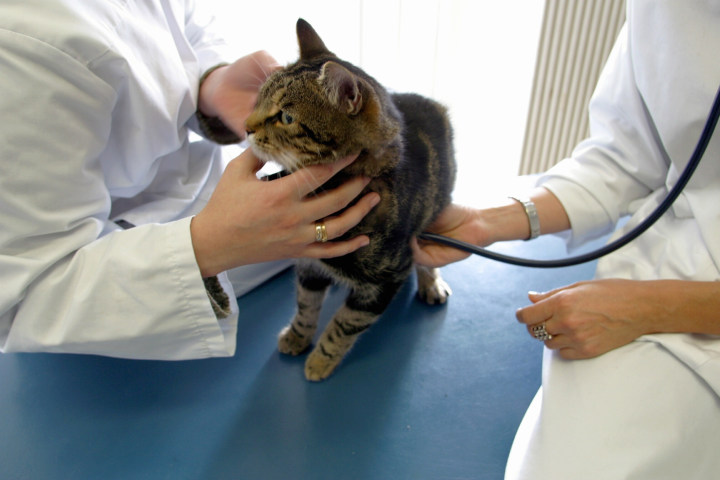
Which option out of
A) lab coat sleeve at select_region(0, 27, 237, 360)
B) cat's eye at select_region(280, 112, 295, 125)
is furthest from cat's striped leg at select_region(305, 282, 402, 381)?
cat's eye at select_region(280, 112, 295, 125)

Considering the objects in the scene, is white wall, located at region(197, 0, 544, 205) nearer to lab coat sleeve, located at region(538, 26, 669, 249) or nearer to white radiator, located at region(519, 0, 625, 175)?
white radiator, located at region(519, 0, 625, 175)

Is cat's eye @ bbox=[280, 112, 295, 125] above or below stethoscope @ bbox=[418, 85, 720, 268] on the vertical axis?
above

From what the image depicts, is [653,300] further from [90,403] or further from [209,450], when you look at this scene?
[90,403]

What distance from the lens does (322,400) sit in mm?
859

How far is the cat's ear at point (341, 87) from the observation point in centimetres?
59

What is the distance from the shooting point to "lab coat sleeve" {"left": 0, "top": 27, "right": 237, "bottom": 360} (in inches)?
24.4

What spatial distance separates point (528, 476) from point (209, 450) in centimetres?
55

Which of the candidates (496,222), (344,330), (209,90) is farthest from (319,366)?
(209,90)

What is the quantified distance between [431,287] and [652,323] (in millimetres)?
504

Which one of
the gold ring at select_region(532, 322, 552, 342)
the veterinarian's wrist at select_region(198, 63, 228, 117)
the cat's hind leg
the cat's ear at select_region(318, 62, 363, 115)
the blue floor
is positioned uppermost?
the cat's ear at select_region(318, 62, 363, 115)

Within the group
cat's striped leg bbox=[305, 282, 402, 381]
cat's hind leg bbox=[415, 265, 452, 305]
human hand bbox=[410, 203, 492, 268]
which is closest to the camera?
cat's striped leg bbox=[305, 282, 402, 381]

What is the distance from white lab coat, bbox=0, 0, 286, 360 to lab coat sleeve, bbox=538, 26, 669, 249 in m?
0.86

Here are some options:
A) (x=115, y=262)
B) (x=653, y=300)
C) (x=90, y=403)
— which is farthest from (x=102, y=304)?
(x=653, y=300)

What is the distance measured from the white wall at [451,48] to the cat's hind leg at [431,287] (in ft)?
1.58
